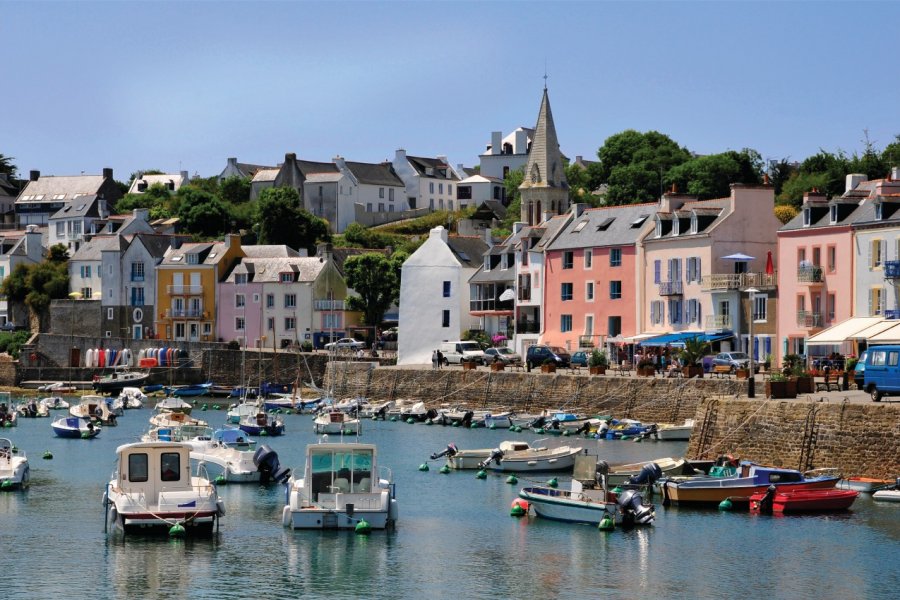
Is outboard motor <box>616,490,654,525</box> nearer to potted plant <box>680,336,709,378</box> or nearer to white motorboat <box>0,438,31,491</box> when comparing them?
white motorboat <box>0,438,31,491</box>

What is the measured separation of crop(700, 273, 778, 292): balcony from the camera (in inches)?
3060

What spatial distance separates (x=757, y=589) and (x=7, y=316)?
355ft

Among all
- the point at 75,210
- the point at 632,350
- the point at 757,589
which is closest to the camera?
the point at 757,589

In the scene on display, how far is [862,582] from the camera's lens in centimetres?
3597

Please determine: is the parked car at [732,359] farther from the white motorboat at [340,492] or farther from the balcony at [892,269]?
the white motorboat at [340,492]

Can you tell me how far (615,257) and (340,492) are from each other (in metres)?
49.1

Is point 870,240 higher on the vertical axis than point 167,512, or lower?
higher

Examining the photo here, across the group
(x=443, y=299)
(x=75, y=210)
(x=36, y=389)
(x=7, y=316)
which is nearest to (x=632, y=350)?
(x=443, y=299)

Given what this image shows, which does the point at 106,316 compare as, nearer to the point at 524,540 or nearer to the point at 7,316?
the point at 7,316

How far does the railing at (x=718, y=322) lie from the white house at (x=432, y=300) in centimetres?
2371

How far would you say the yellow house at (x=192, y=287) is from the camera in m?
117

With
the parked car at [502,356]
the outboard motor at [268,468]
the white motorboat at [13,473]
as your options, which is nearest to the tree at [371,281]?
the parked car at [502,356]

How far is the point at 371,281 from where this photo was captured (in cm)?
11138

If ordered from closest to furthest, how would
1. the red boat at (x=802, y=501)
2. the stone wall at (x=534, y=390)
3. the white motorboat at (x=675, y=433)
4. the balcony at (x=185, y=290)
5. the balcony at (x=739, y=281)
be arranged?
→ the red boat at (x=802, y=501), the white motorboat at (x=675, y=433), the stone wall at (x=534, y=390), the balcony at (x=739, y=281), the balcony at (x=185, y=290)
